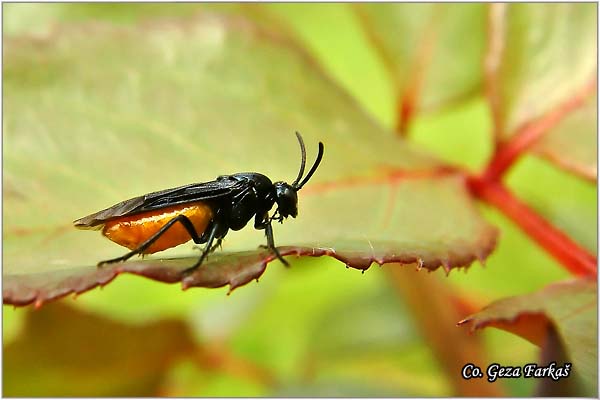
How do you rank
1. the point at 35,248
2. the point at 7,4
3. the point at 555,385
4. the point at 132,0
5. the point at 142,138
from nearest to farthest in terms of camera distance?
the point at 555,385, the point at 35,248, the point at 142,138, the point at 7,4, the point at 132,0

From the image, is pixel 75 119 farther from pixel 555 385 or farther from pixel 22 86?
pixel 555 385

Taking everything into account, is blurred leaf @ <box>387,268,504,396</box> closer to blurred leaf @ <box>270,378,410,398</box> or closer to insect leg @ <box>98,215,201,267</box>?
blurred leaf @ <box>270,378,410,398</box>

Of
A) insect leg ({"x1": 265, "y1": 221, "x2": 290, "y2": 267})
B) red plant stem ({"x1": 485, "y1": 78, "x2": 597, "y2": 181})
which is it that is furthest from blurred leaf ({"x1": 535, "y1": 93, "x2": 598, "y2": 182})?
insect leg ({"x1": 265, "y1": 221, "x2": 290, "y2": 267})

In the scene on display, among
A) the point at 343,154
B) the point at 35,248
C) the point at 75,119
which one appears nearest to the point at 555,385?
the point at 343,154

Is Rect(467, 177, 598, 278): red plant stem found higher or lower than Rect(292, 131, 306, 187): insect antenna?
lower

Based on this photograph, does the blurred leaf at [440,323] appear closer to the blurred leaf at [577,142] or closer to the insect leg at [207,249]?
the blurred leaf at [577,142]

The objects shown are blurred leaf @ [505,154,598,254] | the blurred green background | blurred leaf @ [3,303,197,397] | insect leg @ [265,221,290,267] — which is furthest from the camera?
blurred leaf @ [505,154,598,254]

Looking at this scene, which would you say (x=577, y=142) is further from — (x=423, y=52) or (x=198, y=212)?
(x=198, y=212)
